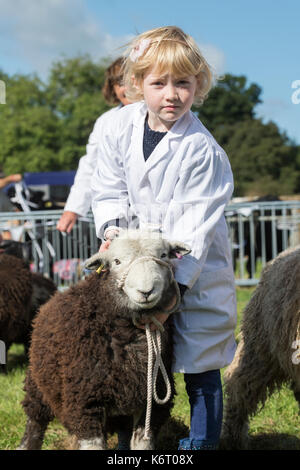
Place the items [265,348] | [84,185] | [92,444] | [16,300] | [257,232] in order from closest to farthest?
[92,444] → [265,348] → [84,185] → [16,300] → [257,232]

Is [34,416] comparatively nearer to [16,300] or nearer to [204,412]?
[204,412]

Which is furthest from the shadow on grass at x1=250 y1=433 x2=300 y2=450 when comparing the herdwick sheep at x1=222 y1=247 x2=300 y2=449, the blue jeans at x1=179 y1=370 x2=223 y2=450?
the blue jeans at x1=179 y1=370 x2=223 y2=450

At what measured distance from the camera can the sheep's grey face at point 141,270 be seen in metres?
2.24

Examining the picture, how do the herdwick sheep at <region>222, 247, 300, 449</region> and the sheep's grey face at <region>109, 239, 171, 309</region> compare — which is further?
the herdwick sheep at <region>222, 247, 300, 449</region>

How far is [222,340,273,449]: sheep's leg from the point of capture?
3.36m

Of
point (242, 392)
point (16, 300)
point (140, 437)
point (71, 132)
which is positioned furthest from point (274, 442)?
point (71, 132)

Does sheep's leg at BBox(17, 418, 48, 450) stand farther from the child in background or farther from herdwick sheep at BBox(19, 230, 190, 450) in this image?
the child in background

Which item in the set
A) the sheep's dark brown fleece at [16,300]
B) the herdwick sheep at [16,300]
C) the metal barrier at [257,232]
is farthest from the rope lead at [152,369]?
the metal barrier at [257,232]

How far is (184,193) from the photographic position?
2.63m

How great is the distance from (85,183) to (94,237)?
242 inches

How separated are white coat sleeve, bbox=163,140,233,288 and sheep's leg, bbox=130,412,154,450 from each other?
2.04ft

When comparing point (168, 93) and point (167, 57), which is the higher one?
point (167, 57)

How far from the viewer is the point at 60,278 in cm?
1002
